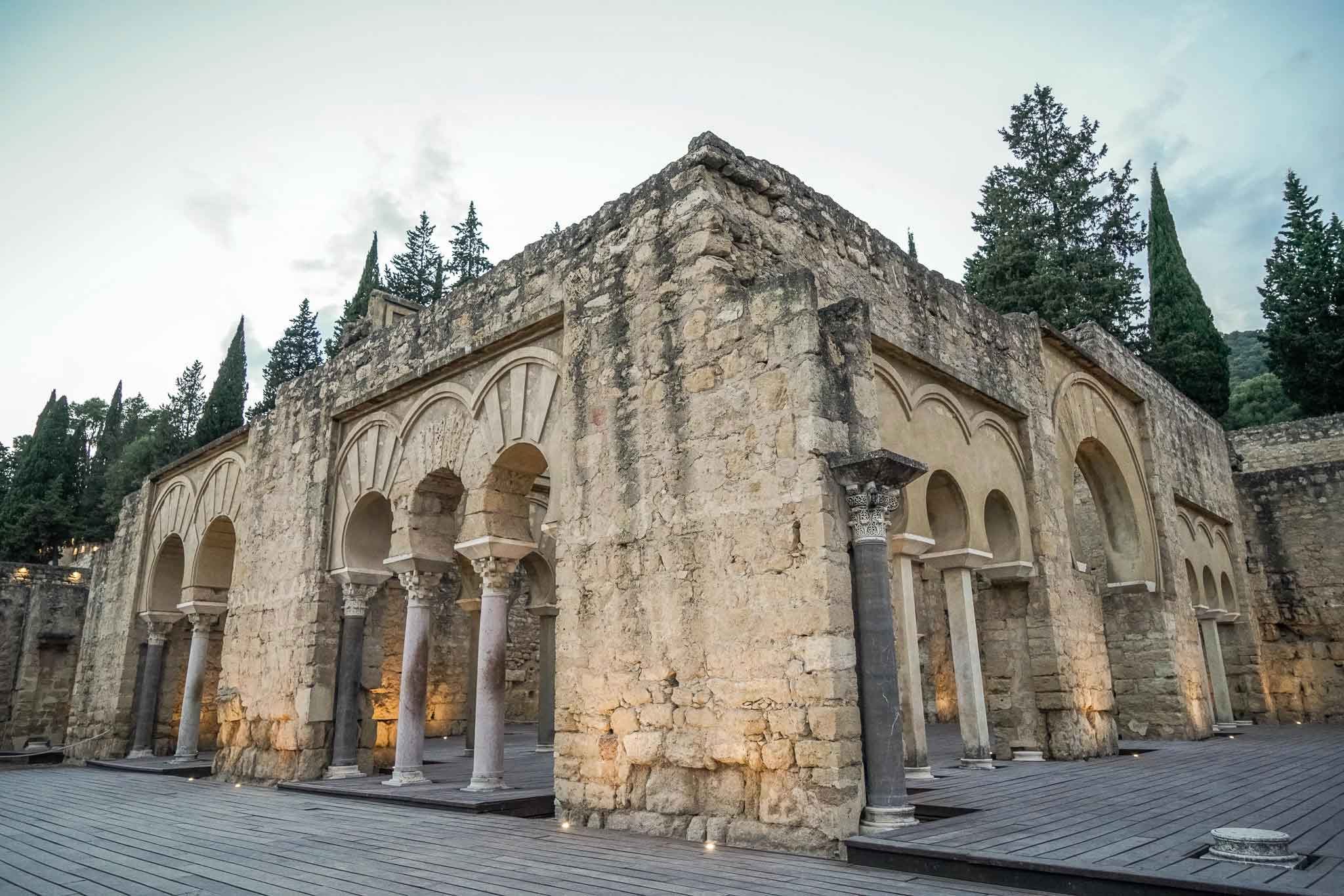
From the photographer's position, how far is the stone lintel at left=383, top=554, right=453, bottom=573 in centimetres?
805

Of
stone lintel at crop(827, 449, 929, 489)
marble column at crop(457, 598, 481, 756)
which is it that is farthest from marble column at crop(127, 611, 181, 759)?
stone lintel at crop(827, 449, 929, 489)

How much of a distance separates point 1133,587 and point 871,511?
733cm

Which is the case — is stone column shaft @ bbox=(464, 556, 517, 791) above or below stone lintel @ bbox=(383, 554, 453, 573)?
below

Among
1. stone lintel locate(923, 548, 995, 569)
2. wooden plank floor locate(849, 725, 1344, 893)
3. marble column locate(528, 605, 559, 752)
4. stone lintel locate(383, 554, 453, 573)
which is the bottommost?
wooden plank floor locate(849, 725, 1344, 893)

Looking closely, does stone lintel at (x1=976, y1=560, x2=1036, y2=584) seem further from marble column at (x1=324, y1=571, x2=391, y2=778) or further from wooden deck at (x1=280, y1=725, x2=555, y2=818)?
marble column at (x1=324, y1=571, x2=391, y2=778)

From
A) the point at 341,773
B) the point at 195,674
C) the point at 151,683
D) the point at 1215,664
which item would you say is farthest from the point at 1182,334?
the point at 151,683

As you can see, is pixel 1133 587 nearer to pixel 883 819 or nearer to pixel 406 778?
pixel 883 819

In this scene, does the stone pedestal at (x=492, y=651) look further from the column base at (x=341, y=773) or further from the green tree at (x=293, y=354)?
the green tree at (x=293, y=354)

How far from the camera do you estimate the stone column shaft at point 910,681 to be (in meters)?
6.66

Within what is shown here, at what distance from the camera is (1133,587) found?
10.5m

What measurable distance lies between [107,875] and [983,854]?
435 centimetres

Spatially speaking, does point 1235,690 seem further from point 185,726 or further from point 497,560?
point 185,726

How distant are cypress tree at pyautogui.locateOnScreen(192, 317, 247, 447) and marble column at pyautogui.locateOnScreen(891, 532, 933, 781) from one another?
27767 mm

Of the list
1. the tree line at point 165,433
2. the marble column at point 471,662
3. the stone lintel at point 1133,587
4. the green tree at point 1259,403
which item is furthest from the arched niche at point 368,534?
the green tree at point 1259,403
